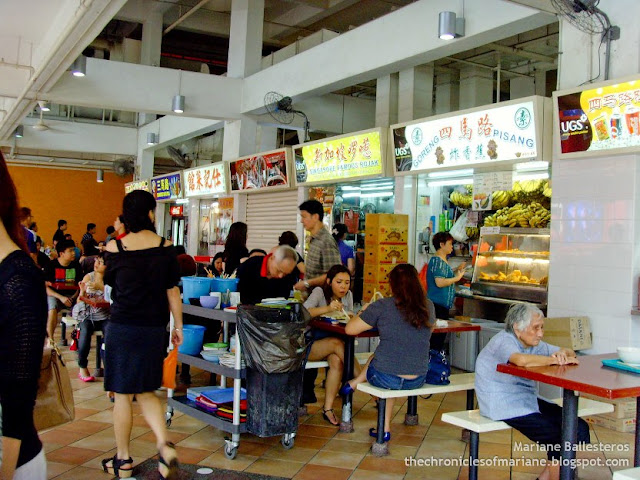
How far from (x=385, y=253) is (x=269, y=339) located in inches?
155

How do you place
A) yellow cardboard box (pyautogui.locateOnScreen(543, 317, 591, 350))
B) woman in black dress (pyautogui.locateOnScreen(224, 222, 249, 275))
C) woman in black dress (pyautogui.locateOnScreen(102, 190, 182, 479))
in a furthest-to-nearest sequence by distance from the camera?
woman in black dress (pyautogui.locateOnScreen(224, 222, 249, 275)) → yellow cardboard box (pyautogui.locateOnScreen(543, 317, 591, 350)) → woman in black dress (pyautogui.locateOnScreen(102, 190, 182, 479))

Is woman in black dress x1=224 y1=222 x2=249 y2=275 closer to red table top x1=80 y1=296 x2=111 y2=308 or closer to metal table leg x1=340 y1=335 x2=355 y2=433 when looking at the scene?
red table top x1=80 y1=296 x2=111 y2=308

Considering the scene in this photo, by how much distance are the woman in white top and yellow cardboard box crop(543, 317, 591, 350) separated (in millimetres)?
1824

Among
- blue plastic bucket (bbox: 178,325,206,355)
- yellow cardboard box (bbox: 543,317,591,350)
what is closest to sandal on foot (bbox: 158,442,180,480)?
blue plastic bucket (bbox: 178,325,206,355)

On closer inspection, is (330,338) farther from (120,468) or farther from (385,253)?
(385,253)

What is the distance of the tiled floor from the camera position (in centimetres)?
429

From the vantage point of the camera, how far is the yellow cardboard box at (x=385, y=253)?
8.01 meters

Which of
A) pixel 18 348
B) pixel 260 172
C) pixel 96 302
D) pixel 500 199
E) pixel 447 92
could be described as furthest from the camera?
pixel 447 92

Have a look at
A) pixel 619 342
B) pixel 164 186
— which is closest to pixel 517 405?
pixel 619 342

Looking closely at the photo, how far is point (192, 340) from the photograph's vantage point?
16.7 feet

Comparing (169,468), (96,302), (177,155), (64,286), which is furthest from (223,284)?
(177,155)

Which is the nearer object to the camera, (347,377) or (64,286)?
(347,377)

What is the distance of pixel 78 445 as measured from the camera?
4648 millimetres

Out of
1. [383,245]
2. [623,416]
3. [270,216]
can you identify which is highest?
[270,216]
